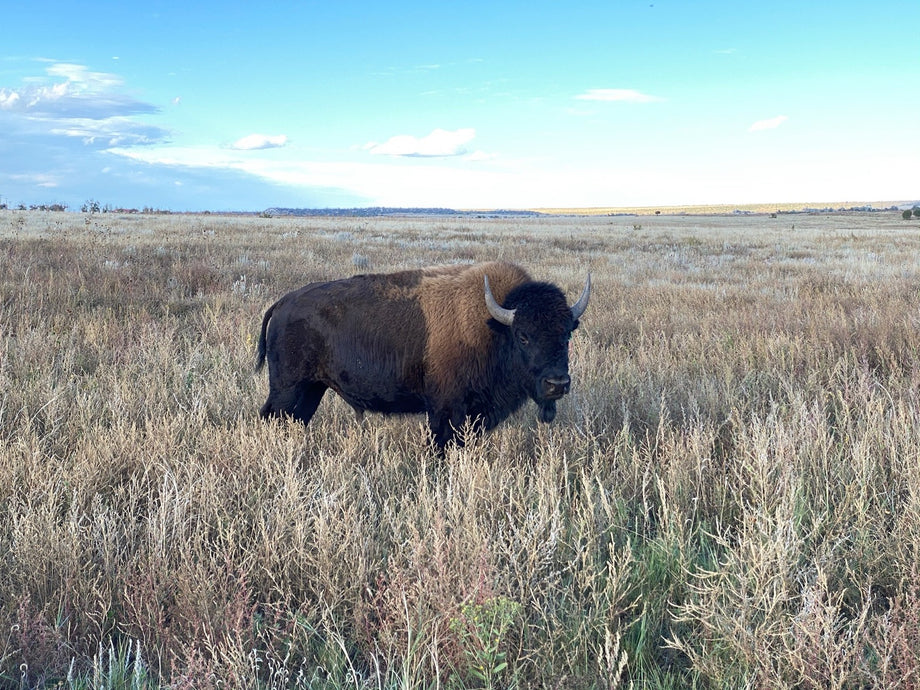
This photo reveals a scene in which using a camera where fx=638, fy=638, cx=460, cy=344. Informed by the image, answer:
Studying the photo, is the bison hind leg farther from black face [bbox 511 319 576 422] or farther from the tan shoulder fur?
black face [bbox 511 319 576 422]

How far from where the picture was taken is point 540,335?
16.0 ft

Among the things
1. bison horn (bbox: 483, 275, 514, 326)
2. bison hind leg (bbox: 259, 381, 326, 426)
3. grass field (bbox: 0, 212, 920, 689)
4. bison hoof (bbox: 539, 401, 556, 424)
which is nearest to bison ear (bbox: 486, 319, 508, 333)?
bison horn (bbox: 483, 275, 514, 326)

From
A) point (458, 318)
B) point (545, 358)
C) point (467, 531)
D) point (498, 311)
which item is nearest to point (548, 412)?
point (545, 358)

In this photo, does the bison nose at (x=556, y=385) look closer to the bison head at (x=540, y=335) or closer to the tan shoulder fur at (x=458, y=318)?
the bison head at (x=540, y=335)

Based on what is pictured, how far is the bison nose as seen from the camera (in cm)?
466

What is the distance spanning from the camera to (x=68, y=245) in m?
16.9

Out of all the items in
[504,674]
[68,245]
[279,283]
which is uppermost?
[68,245]

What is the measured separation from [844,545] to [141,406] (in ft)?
18.6

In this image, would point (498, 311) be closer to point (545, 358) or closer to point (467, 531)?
point (545, 358)

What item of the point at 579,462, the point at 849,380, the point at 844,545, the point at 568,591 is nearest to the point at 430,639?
the point at 568,591

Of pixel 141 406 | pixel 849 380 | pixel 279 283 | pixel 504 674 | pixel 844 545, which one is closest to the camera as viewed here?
pixel 504 674

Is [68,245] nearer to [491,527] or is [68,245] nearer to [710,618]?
[491,527]

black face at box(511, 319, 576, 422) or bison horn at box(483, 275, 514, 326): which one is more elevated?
bison horn at box(483, 275, 514, 326)

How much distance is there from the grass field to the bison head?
409 mm
